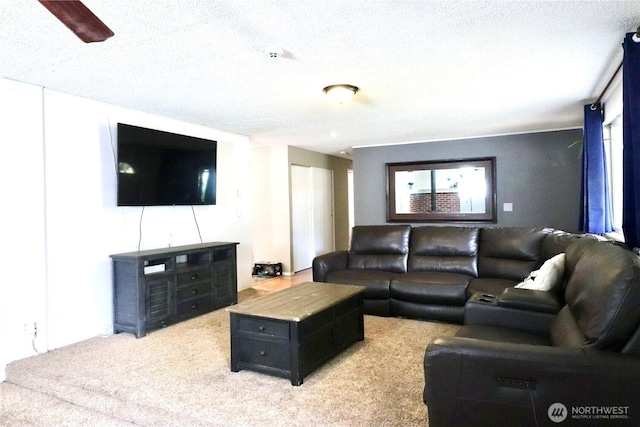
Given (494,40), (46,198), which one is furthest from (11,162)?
(494,40)

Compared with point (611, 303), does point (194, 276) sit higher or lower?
lower

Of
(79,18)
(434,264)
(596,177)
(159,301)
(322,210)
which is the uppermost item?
(79,18)

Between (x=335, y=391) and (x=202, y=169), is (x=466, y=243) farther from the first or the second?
(x=202, y=169)

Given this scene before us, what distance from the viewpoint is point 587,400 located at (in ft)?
4.79

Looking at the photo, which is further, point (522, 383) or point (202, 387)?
point (202, 387)

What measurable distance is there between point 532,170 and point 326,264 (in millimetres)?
3392

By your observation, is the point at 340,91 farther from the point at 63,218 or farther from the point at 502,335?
the point at 63,218

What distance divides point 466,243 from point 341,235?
4.39 metres

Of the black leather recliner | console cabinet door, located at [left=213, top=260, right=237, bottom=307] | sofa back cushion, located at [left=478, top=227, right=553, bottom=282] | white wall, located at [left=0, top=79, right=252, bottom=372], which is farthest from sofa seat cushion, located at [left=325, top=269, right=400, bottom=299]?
the black leather recliner

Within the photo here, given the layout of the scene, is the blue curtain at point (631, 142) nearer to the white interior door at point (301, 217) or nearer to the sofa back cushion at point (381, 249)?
the sofa back cushion at point (381, 249)

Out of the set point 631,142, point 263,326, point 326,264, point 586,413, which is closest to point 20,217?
point 263,326

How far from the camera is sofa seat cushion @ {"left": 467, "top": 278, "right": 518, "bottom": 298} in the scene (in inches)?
139

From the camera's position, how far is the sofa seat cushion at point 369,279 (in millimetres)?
4051

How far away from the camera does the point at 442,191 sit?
625cm
